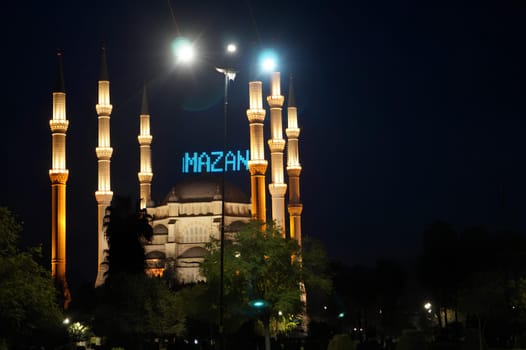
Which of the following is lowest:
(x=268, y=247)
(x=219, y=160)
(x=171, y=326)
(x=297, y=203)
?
(x=171, y=326)

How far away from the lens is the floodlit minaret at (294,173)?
92188 mm

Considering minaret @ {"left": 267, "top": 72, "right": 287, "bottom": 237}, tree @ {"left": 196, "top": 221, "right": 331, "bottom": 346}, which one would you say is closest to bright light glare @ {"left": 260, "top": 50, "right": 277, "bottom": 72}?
minaret @ {"left": 267, "top": 72, "right": 287, "bottom": 237}

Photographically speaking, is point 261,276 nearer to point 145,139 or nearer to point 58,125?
point 58,125

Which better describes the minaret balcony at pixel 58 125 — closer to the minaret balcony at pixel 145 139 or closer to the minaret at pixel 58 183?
the minaret at pixel 58 183

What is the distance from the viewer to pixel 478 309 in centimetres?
5925

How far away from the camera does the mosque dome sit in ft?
397

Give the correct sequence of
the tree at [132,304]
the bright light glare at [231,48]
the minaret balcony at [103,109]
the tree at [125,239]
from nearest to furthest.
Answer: the bright light glare at [231,48] → the tree at [132,304] → the tree at [125,239] → the minaret balcony at [103,109]

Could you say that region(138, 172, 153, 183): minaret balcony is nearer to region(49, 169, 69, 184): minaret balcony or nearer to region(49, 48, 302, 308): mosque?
region(49, 48, 302, 308): mosque

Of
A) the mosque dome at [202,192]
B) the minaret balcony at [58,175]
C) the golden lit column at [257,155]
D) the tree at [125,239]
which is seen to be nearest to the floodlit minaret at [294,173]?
the golden lit column at [257,155]

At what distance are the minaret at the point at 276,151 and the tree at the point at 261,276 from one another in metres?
29.9

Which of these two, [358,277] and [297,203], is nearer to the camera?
[297,203]

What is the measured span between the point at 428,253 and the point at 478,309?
25.3m

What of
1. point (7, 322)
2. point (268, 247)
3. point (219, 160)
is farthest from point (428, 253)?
point (7, 322)

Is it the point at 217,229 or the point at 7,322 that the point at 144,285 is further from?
the point at 217,229
